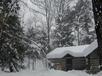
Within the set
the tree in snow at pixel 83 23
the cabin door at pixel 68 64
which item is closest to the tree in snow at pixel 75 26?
the tree in snow at pixel 83 23

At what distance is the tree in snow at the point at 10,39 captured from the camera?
367 inches

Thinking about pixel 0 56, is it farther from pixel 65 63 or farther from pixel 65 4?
pixel 65 4

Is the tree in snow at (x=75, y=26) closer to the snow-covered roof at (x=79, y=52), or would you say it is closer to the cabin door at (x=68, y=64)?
the snow-covered roof at (x=79, y=52)

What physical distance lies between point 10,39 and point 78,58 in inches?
896

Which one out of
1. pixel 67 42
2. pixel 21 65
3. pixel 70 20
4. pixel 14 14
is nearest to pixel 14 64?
pixel 21 65

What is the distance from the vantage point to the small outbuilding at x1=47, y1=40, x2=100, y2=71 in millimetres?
29234

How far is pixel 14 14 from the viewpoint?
32.9 feet

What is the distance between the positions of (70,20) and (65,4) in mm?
6415

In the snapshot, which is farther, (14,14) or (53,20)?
(53,20)

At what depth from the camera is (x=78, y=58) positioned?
103 feet

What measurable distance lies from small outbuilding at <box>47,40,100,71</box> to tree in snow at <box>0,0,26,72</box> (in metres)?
18.7

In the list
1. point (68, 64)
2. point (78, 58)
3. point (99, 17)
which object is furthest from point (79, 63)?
point (99, 17)

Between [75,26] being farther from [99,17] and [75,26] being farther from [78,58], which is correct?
[99,17]

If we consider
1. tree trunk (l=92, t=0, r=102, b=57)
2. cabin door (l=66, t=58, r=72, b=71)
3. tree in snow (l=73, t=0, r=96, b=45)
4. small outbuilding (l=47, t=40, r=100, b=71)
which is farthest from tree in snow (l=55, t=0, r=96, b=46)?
tree trunk (l=92, t=0, r=102, b=57)
